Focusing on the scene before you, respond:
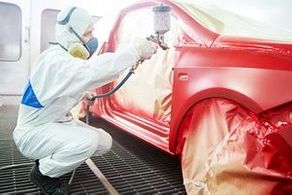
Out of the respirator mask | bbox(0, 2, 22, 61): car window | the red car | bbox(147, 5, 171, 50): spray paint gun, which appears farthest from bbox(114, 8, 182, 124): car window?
bbox(0, 2, 22, 61): car window

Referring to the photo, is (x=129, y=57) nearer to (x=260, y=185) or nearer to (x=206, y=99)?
(x=206, y=99)

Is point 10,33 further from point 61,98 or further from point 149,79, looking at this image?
point 61,98

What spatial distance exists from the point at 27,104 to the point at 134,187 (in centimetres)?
91

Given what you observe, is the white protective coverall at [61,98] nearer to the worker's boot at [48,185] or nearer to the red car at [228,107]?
the worker's boot at [48,185]

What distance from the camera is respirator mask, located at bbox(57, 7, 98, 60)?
2107mm

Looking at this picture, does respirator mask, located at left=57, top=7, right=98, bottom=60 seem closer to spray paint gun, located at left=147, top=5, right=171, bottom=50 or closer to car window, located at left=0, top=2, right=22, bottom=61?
spray paint gun, located at left=147, top=5, right=171, bottom=50

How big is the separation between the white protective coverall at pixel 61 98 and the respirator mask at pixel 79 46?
1.0 inches

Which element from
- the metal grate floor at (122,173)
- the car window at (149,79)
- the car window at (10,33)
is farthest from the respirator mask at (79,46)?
the car window at (10,33)

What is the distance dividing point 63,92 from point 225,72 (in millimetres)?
943

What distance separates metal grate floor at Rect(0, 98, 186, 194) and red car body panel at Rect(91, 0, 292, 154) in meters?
0.30

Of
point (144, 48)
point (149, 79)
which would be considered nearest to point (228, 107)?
point (144, 48)

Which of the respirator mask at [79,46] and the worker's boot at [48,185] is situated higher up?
the respirator mask at [79,46]

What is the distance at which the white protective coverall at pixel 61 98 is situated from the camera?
1.96 metres

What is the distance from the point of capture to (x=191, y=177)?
199cm
